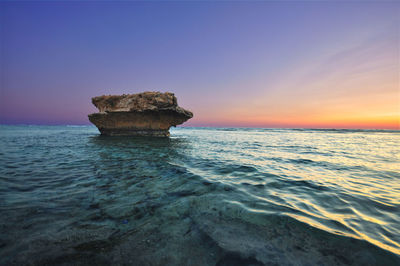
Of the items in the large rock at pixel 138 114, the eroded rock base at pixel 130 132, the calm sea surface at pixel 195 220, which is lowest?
the calm sea surface at pixel 195 220

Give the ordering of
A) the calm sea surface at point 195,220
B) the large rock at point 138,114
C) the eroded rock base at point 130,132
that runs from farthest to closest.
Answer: the eroded rock base at point 130,132 < the large rock at point 138,114 < the calm sea surface at point 195,220

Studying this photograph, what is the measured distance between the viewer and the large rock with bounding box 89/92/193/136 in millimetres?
17484

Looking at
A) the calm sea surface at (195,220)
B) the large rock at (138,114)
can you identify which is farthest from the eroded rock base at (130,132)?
the calm sea surface at (195,220)

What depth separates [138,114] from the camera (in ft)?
60.9

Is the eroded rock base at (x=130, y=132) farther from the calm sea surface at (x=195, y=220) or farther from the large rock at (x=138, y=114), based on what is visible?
the calm sea surface at (x=195, y=220)

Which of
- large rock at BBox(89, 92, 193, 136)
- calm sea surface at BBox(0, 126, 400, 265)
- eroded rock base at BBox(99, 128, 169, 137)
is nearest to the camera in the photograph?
calm sea surface at BBox(0, 126, 400, 265)

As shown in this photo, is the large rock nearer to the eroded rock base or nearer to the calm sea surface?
the eroded rock base

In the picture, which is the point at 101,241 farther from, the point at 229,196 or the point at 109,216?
the point at 229,196

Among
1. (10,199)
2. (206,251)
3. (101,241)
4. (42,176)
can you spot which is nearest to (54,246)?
(101,241)

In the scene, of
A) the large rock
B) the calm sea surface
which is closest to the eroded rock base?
the large rock

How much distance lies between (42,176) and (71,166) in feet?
3.85

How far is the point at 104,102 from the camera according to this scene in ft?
61.1

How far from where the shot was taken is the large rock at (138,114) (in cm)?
1748

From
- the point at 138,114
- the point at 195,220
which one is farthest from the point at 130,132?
the point at 195,220
